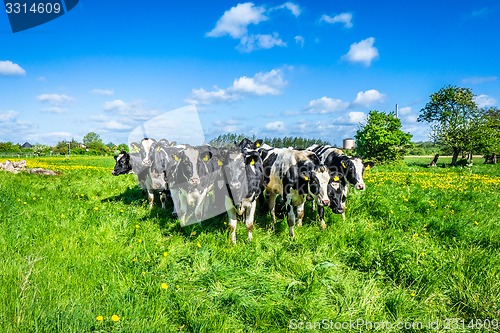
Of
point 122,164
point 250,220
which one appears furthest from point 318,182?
point 122,164

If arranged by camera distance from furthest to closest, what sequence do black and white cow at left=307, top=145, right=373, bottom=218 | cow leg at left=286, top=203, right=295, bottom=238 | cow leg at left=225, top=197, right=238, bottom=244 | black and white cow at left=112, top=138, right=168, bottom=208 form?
black and white cow at left=112, top=138, right=168, bottom=208
black and white cow at left=307, top=145, right=373, bottom=218
cow leg at left=286, top=203, right=295, bottom=238
cow leg at left=225, top=197, right=238, bottom=244

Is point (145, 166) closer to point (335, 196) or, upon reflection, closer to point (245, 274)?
point (335, 196)

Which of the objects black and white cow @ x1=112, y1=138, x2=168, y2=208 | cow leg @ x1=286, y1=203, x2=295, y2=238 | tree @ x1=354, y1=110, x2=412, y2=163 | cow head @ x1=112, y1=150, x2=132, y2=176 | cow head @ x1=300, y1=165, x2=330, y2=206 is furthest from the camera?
tree @ x1=354, y1=110, x2=412, y2=163

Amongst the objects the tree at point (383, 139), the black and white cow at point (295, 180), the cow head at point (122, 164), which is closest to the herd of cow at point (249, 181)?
the black and white cow at point (295, 180)

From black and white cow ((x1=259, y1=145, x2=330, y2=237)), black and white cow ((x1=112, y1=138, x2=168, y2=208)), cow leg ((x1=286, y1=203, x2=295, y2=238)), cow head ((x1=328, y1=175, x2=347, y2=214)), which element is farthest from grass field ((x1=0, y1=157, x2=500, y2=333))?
black and white cow ((x1=112, y1=138, x2=168, y2=208))

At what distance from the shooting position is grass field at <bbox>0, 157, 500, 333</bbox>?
3527 mm

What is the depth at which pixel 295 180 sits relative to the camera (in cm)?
689

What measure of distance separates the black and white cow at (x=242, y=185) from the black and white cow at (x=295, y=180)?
0.52 metres

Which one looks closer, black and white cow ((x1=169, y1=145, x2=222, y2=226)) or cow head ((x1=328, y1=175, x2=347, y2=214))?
cow head ((x1=328, y1=175, x2=347, y2=214))

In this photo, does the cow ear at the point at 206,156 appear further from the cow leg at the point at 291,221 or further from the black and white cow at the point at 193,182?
the cow leg at the point at 291,221

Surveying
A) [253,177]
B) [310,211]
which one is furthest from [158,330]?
[310,211]

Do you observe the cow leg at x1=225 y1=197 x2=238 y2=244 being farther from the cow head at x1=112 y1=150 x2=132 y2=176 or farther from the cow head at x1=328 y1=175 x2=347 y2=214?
the cow head at x1=112 y1=150 x2=132 y2=176

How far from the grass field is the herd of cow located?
47cm

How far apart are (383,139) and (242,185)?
22473 mm
